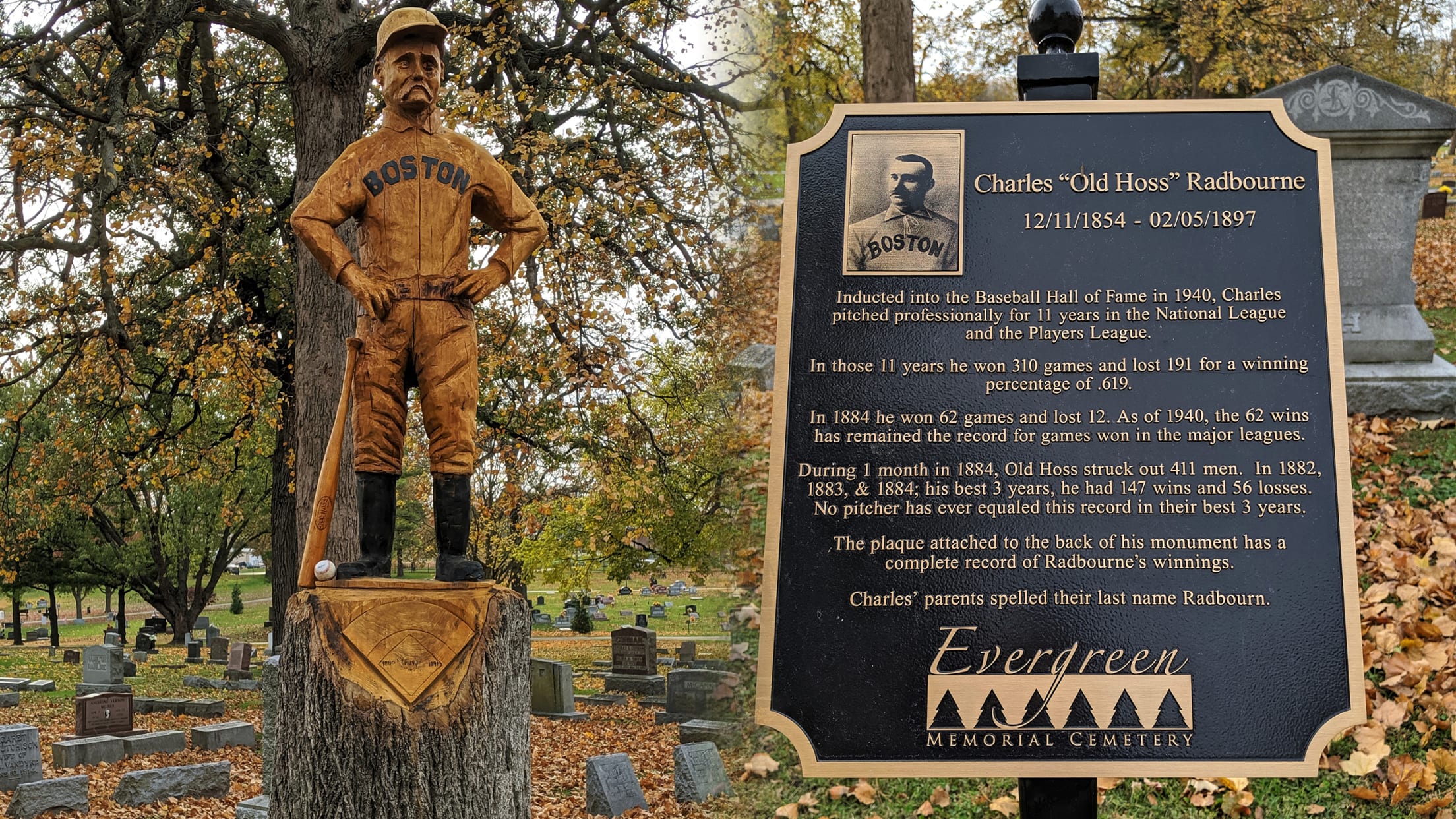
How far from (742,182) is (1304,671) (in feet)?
30.8

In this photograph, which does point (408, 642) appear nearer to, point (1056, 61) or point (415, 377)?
point (415, 377)

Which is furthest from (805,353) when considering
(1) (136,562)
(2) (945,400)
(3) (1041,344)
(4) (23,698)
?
(1) (136,562)

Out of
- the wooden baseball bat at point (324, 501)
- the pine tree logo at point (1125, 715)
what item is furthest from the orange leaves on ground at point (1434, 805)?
the wooden baseball bat at point (324, 501)

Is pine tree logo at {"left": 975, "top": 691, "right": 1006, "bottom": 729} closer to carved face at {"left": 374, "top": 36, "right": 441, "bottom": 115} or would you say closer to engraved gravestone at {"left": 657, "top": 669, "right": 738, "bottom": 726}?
carved face at {"left": 374, "top": 36, "right": 441, "bottom": 115}

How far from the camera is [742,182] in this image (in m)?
11.8

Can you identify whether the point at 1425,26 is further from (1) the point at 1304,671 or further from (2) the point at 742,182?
(1) the point at 1304,671

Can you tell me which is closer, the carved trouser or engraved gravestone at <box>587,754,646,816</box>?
the carved trouser

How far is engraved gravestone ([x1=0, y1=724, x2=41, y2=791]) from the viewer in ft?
33.1

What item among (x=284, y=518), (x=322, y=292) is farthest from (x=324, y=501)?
(x=284, y=518)

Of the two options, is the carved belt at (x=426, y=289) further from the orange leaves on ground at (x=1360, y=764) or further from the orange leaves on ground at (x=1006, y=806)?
the orange leaves on ground at (x=1360, y=764)

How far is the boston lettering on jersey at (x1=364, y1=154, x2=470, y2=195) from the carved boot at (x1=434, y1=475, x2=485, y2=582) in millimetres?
1181

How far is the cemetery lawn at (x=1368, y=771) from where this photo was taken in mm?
4633

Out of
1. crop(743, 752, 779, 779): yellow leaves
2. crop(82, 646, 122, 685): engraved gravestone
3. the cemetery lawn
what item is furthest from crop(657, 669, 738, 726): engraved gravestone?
crop(82, 646, 122, 685): engraved gravestone

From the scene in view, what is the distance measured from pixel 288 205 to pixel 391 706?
10861mm
